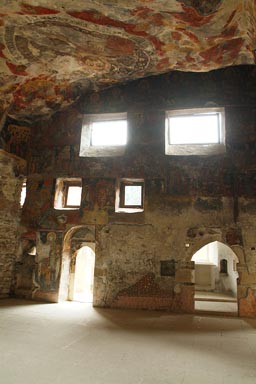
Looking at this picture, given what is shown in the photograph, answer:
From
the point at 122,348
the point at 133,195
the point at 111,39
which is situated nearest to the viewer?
the point at 122,348

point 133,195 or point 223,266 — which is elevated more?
point 133,195

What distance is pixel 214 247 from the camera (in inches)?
582

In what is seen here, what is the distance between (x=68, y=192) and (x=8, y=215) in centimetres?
210

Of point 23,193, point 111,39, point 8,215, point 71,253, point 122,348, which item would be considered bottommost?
point 122,348

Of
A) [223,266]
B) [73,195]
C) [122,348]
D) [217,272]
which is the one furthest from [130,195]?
[217,272]

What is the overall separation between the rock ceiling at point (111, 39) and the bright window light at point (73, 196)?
3.35 m

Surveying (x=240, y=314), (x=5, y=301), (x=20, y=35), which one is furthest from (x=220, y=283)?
(x=20, y=35)

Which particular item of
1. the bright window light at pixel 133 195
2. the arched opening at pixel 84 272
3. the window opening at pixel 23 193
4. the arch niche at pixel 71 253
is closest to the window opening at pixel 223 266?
Result: the arched opening at pixel 84 272

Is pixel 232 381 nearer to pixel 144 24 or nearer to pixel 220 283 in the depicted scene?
pixel 144 24

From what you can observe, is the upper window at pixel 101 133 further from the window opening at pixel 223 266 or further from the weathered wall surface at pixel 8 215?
the window opening at pixel 223 266

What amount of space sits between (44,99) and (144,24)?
4593 millimetres

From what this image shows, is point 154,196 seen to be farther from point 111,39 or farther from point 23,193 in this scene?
point 23,193

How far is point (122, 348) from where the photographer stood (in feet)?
15.9

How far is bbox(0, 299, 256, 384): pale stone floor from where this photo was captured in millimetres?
3725
